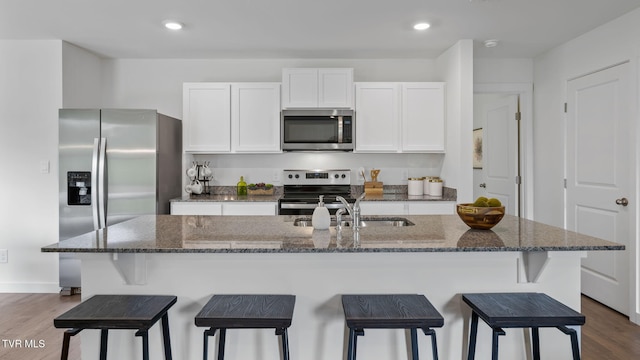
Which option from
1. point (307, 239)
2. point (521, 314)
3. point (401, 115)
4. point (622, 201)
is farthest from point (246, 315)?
point (622, 201)

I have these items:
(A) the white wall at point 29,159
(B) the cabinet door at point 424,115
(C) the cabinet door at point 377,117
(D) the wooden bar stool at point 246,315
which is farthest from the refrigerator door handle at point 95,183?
(B) the cabinet door at point 424,115

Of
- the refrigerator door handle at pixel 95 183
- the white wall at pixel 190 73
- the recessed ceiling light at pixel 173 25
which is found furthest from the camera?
the white wall at pixel 190 73

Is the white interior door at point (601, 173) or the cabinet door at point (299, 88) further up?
the cabinet door at point (299, 88)

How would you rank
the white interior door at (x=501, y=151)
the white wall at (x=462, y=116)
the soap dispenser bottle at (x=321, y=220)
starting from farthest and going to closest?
the white interior door at (x=501, y=151)
the white wall at (x=462, y=116)
the soap dispenser bottle at (x=321, y=220)

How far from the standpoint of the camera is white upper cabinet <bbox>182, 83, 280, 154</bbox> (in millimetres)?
Result: 3961

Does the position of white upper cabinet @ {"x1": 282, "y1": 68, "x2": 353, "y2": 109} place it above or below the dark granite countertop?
above

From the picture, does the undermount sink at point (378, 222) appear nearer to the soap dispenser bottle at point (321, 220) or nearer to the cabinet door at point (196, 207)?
the soap dispenser bottle at point (321, 220)

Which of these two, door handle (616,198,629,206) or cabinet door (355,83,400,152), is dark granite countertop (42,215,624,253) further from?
cabinet door (355,83,400,152)

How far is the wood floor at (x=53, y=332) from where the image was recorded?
243cm

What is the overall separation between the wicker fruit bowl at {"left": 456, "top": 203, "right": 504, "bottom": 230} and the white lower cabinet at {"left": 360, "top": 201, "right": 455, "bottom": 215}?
178 centimetres

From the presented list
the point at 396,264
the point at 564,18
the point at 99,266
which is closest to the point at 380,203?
the point at 396,264

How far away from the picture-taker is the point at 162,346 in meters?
1.81

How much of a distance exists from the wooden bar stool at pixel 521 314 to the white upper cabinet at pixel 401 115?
2.45 m

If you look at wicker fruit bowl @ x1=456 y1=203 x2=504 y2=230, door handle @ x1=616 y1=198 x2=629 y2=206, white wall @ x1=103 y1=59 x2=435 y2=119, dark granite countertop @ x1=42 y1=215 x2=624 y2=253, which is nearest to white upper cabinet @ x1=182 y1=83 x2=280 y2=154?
white wall @ x1=103 y1=59 x2=435 y2=119
